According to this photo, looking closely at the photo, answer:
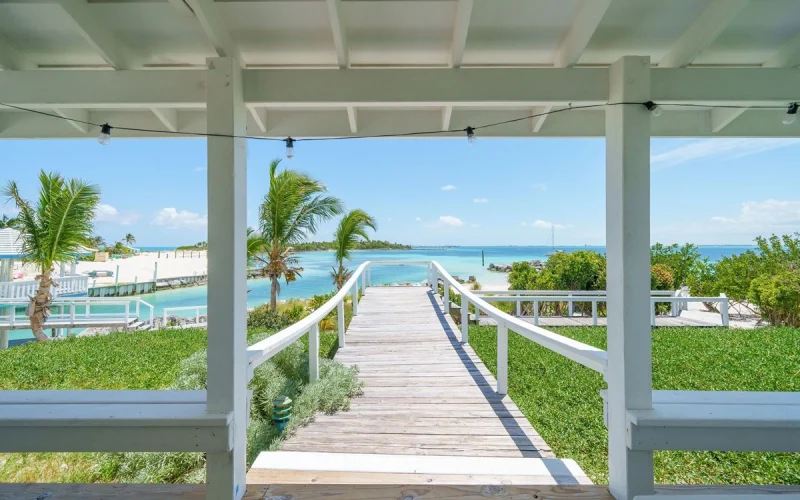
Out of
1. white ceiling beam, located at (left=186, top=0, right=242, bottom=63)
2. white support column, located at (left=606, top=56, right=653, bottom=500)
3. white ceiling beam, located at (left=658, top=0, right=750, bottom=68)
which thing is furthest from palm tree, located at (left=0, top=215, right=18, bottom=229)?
white ceiling beam, located at (left=658, top=0, right=750, bottom=68)

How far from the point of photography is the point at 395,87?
1.72 meters

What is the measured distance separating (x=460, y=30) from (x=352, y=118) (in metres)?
0.83

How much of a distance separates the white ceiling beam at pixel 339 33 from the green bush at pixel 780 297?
9433 millimetres

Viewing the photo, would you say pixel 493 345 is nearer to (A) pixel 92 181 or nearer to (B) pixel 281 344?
(B) pixel 281 344

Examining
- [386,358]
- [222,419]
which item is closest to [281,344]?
[222,419]

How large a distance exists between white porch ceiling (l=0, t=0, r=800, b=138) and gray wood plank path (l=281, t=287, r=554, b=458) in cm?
219

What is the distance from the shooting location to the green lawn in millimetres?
2141

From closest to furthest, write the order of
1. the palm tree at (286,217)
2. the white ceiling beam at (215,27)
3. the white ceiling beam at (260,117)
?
the white ceiling beam at (215,27) → the white ceiling beam at (260,117) → the palm tree at (286,217)

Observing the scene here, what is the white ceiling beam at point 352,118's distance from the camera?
79.4 inches

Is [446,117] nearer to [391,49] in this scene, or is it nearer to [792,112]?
[391,49]

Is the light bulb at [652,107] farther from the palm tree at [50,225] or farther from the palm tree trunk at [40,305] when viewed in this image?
the palm tree trunk at [40,305]

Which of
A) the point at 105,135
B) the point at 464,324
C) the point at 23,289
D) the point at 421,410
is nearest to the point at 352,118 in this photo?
the point at 105,135

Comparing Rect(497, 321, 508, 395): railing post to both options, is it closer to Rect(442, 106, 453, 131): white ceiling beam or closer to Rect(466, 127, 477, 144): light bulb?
Rect(466, 127, 477, 144): light bulb

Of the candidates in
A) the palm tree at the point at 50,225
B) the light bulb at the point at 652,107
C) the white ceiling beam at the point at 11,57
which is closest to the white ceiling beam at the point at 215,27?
the white ceiling beam at the point at 11,57
